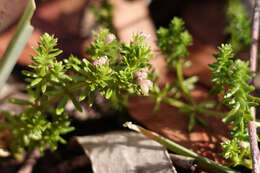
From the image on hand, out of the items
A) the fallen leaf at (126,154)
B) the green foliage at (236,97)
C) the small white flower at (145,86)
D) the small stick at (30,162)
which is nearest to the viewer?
the small white flower at (145,86)

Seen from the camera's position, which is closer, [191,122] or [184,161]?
[184,161]

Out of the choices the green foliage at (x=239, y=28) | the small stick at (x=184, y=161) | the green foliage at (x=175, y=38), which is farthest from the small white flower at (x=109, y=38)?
the green foliage at (x=239, y=28)

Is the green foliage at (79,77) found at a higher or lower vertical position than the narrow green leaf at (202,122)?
higher

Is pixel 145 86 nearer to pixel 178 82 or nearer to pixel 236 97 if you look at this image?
pixel 236 97

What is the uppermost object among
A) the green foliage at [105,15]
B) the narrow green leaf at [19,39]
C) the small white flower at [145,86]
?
the green foliage at [105,15]

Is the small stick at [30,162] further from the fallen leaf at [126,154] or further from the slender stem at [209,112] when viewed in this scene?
the slender stem at [209,112]

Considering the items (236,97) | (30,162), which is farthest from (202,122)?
(30,162)
